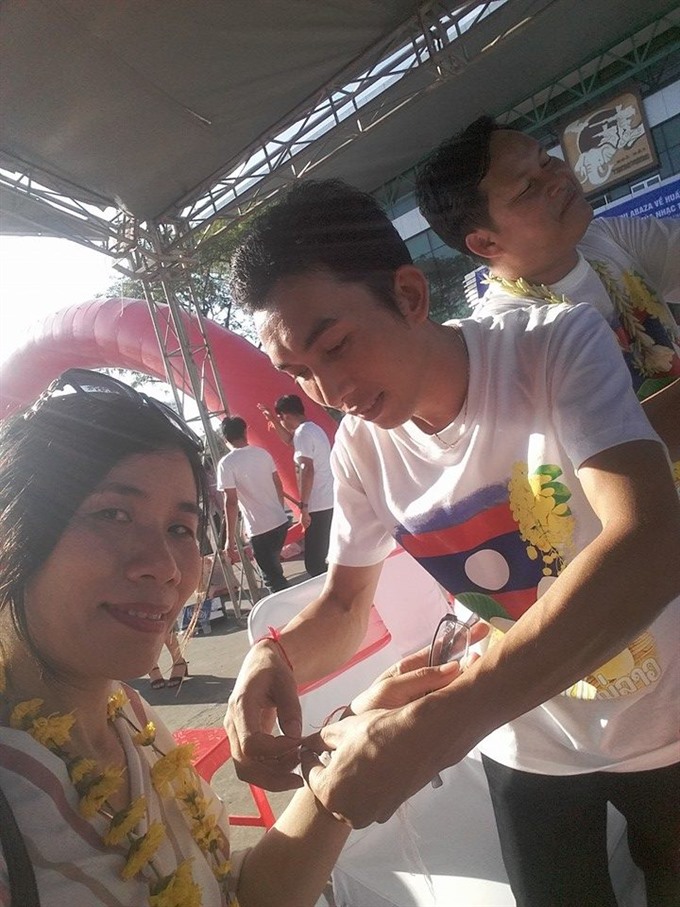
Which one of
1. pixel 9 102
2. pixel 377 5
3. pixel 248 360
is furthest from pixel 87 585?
pixel 248 360

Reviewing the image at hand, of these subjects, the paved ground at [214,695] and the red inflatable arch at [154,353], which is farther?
the red inflatable arch at [154,353]

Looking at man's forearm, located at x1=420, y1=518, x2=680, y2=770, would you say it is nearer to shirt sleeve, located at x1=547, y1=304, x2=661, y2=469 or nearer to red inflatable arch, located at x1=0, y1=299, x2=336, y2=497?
shirt sleeve, located at x1=547, y1=304, x2=661, y2=469

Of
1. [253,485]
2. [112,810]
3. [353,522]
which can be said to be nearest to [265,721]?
[112,810]

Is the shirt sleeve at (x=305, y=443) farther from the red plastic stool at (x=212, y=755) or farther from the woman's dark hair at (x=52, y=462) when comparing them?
the woman's dark hair at (x=52, y=462)

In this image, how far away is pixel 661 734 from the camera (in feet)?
3.47

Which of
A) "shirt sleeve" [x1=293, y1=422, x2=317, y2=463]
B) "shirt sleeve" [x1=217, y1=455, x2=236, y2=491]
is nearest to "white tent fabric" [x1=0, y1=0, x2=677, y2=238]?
"shirt sleeve" [x1=293, y1=422, x2=317, y2=463]

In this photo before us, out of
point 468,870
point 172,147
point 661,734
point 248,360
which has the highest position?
point 172,147

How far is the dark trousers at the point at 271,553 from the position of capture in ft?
16.7

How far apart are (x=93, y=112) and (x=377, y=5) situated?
1.92 meters

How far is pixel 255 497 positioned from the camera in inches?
196

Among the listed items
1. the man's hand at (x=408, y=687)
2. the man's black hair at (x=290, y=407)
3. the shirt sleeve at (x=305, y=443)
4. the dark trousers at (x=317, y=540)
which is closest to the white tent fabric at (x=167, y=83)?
the man's black hair at (x=290, y=407)

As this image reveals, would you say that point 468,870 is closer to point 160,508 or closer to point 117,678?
point 117,678

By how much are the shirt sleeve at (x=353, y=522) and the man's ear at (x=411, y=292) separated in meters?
0.32

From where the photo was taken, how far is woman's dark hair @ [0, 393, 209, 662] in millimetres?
976
